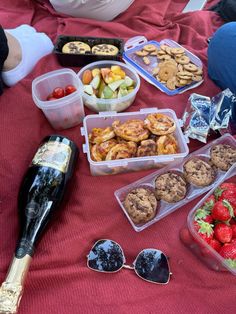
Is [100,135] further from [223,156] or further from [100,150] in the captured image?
[223,156]

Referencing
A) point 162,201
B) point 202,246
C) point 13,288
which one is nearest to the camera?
point 13,288

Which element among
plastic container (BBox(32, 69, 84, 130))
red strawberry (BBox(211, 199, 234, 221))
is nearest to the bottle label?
plastic container (BBox(32, 69, 84, 130))

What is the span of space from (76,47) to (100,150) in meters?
0.39

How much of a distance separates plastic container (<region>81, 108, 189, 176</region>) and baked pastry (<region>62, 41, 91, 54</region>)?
27cm

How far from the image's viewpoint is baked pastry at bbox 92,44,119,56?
0.93 metres

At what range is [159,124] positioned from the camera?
28.9 inches

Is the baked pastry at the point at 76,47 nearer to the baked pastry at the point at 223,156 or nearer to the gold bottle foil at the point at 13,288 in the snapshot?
the baked pastry at the point at 223,156

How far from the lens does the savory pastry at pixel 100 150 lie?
0.71 m

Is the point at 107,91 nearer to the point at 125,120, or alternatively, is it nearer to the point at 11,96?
the point at 125,120

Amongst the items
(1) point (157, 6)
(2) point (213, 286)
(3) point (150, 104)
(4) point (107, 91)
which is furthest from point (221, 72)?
(2) point (213, 286)

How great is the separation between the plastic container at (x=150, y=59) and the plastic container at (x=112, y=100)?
8cm

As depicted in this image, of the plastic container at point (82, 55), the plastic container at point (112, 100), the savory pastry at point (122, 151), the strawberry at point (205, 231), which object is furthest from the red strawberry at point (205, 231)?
the plastic container at point (82, 55)

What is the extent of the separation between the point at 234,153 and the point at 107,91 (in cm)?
36

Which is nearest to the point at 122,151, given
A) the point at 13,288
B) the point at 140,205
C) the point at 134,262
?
the point at 140,205
